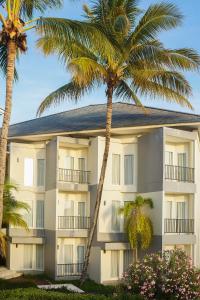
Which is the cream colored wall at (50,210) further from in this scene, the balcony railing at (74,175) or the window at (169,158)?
the window at (169,158)

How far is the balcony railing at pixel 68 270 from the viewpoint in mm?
27547

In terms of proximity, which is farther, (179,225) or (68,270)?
(68,270)

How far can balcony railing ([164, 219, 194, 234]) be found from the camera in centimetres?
2663

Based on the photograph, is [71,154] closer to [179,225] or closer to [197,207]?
[179,225]

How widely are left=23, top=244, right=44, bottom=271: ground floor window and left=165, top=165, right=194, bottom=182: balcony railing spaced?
7.97 meters

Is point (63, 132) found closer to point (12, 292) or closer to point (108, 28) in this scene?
point (108, 28)

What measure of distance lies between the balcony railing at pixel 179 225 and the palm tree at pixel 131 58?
166 inches

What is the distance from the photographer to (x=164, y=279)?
1780 cm

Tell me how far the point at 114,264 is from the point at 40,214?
16.5ft

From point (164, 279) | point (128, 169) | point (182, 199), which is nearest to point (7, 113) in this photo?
point (164, 279)

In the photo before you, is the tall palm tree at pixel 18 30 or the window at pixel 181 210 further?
the window at pixel 181 210

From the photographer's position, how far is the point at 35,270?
2892 centimetres

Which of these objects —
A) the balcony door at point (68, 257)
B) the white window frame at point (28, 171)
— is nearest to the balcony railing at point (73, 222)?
the balcony door at point (68, 257)

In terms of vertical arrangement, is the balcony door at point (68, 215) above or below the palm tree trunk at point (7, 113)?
below
